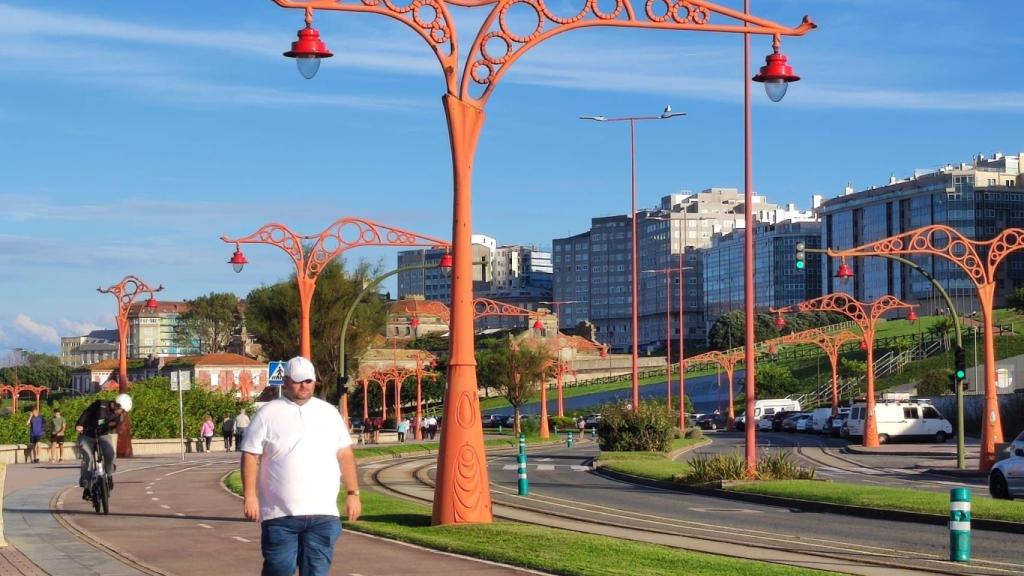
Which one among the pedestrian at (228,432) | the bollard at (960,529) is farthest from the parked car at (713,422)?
the bollard at (960,529)

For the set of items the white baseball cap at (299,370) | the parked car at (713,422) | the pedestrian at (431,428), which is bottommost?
the parked car at (713,422)

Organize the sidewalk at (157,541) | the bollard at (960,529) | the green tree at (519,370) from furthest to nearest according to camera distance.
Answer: the green tree at (519,370), the bollard at (960,529), the sidewalk at (157,541)

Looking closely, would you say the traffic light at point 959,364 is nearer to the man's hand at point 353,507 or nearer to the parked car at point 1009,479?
the parked car at point 1009,479

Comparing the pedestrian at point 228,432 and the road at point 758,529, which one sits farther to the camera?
the pedestrian at point 228,432

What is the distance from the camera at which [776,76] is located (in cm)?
2036

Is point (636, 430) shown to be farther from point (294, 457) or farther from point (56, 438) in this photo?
point (294, 457)

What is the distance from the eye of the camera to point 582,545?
1619 centimetres

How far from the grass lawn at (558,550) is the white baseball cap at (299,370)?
496 cm

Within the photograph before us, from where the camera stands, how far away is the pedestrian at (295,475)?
9078mm

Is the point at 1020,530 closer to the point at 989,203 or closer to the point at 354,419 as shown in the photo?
the point at 354,419

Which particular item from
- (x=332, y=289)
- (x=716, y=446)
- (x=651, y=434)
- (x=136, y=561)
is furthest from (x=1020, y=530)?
(x=332, y=289)

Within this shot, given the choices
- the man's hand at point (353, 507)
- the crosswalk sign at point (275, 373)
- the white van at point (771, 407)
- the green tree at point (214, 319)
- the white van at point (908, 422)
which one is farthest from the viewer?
the green tree at point (214, 319)

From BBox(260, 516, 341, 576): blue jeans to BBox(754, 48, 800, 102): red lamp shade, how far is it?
12.8 metres

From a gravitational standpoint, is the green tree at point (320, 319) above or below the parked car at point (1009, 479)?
Result: above
